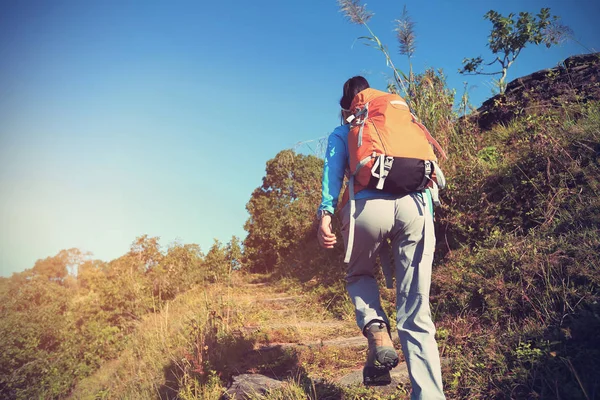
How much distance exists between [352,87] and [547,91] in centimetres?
448

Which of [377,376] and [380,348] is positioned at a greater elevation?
[380,348]

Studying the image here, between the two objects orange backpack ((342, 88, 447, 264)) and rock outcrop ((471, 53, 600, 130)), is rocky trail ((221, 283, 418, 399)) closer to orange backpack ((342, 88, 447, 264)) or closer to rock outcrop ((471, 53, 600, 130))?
orange backpack ((342, 88, 447, 264))

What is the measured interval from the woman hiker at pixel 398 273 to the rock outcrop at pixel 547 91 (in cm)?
411

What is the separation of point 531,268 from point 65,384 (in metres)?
7.70

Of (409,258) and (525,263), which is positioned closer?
(409,258)

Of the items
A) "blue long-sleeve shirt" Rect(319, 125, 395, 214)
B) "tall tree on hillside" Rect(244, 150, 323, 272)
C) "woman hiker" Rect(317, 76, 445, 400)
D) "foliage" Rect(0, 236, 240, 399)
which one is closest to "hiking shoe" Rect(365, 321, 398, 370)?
"woman hiker" Rect(317, 76, 445, 400)

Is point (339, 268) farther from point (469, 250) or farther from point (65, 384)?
point (65, 384)

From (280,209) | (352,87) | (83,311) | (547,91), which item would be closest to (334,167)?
(352,87)

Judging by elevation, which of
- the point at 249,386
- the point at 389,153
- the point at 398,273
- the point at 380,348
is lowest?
the point at 249,386

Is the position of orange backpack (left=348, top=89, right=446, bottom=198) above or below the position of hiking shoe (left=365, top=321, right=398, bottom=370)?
above

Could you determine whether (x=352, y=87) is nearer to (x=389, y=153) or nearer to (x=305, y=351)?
(x=389, y=153)

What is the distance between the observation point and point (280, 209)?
403 inches

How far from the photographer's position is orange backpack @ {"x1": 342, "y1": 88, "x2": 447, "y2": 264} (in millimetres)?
1853

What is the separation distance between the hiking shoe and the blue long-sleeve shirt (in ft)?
2.53
